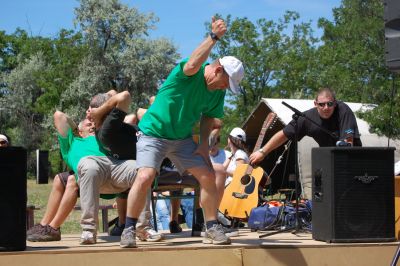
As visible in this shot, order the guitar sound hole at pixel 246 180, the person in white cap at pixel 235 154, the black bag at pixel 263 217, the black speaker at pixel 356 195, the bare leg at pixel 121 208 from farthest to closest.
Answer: the person in white cap at pixel 235 154 < the guitar sound hole at pixel 246 180 < the black bag at pixel 263 217 < the bare leg at pixel 121 208 < the black speaker at pixel 356 195

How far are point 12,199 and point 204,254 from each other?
1.44 metres

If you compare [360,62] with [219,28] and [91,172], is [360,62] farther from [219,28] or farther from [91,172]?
[219,28]

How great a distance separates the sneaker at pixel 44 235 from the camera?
6.17m

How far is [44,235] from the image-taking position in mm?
6199

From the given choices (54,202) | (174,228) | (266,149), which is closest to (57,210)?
(54,202)

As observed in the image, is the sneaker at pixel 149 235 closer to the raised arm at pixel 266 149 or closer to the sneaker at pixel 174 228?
the sneaker at pixel 174 228

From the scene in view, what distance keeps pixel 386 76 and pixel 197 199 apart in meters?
24.8

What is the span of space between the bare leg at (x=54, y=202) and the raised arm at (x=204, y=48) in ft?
6.51

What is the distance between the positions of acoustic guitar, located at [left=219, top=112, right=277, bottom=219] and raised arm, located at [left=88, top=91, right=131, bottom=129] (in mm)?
2768

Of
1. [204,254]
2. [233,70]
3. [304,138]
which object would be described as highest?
[233,70]

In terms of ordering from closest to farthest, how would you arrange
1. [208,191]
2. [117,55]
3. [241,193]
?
[208,191] → [241,193] → [117,55]

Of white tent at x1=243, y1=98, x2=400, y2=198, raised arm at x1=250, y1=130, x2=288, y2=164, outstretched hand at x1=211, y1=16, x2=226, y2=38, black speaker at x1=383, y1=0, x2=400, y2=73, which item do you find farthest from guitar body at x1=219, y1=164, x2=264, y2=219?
white tent at x1=243, y1=98, x2=400, y2=198

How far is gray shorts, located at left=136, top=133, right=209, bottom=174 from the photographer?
18.3 ft

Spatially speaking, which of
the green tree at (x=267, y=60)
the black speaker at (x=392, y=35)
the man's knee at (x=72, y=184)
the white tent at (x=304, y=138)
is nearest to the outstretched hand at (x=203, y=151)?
the man's knee at (x=72, y=184)
